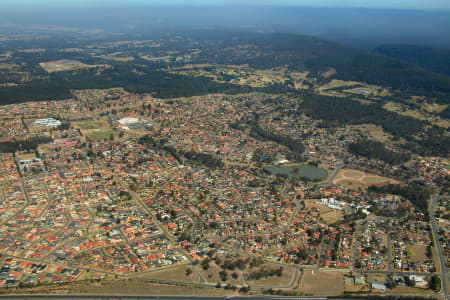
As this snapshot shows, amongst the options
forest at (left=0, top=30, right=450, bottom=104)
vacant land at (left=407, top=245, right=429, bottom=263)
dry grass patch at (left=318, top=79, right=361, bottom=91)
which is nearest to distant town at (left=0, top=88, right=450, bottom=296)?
vacant land at (left=407, top=245, right=429, bottom=263)

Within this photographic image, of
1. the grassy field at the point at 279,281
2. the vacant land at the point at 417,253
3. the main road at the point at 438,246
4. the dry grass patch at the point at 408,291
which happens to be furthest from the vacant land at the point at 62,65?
the dry grass patch at the point at 408,291

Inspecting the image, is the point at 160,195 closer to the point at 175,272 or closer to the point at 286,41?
the point at 175,272

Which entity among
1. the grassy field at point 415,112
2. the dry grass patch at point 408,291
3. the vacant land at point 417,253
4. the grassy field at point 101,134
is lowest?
the dry grass patch at point 408,291

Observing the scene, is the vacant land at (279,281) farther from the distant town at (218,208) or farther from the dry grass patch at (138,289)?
the dry grass patch at (138,289)

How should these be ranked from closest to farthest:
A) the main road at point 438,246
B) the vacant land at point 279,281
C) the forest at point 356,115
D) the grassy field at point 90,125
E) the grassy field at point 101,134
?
the vacant land at point 279,281
the main road at point 438,246
the grassy field at point 101,134
the grassy field at point 90,125
the forest at point 356,115

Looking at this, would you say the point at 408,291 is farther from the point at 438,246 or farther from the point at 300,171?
the point at 300,171

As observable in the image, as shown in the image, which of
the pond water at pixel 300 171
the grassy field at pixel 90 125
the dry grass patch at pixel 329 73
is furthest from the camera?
the dry grass patch at pixel 329 73
